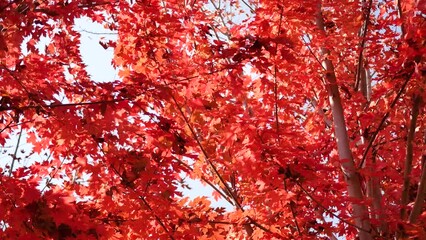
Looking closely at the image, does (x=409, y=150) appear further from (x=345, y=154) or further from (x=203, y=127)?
(x=203, y=127)

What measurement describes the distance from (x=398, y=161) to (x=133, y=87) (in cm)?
377

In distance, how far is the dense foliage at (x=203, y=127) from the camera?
360 centimetres

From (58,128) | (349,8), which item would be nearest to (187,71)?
(58,128)

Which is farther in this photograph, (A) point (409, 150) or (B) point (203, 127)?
(B) point (203, 127)

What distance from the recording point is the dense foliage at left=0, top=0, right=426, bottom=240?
3.60 m

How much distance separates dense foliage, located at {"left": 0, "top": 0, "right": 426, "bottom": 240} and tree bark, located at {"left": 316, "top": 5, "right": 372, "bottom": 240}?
0.01 metres

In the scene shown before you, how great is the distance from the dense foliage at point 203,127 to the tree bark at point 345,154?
0.01m

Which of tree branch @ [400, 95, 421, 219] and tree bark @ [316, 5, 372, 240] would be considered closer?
tree branch @ [400, 95, 421, 219]

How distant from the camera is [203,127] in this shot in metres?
5.54

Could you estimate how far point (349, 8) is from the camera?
5.41 meters

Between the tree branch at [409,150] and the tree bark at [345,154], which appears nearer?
the tree branch at [409,150]

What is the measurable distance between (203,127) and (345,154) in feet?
5.95

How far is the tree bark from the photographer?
428 cm

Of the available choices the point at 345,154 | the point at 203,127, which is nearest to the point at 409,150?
the point at 345,154
